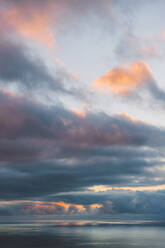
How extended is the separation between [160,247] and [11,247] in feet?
219

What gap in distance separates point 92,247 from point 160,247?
102 feet

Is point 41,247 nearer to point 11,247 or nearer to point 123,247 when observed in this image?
point 11,247

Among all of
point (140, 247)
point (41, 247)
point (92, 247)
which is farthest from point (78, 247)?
point (140, 247)

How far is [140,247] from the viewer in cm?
13000

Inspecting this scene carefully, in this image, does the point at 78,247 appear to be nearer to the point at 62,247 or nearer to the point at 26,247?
the point at 62,247

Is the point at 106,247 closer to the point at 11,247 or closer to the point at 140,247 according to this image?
the point at 140,247

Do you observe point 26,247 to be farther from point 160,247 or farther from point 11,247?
point 160,247

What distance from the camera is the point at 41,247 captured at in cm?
13175

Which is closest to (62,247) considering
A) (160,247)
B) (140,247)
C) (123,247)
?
(123,247)

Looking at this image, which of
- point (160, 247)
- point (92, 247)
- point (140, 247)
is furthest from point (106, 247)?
point (160, 247)

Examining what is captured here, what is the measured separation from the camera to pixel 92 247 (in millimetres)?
126812

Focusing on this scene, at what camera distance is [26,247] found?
5157 inches

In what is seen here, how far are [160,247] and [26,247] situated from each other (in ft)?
199

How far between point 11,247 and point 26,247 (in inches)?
264
